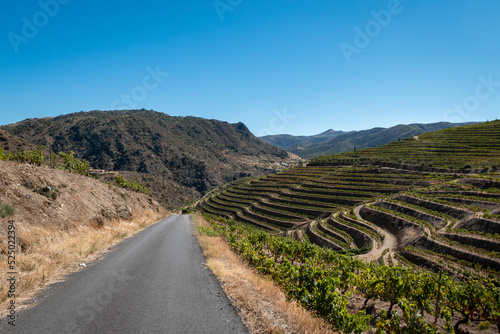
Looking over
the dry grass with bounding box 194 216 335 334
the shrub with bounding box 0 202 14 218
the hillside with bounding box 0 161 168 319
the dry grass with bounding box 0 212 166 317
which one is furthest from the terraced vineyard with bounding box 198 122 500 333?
the shrub with bounding box 0 202 14 218

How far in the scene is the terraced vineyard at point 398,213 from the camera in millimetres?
20628

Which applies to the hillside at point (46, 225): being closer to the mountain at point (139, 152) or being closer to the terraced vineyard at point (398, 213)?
the terraced vineyard at point (398, 213)

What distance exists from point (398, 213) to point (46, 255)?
37570 millimetres

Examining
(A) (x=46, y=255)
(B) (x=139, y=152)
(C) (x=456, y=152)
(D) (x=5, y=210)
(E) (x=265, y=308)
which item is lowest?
(C) (x=456, y=152)

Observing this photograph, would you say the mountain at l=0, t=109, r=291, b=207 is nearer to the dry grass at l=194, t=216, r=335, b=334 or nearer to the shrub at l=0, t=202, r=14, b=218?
the shrub at l=0, t=202, r=14, b=218

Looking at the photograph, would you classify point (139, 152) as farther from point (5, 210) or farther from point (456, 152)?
point (456, 152)

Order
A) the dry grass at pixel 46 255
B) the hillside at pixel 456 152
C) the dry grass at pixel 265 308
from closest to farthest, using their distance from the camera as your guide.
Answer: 1. the dry grass at pixel 265 308
2. the dry grass at pixel 46 255
3. the hillside at pixel 456 152

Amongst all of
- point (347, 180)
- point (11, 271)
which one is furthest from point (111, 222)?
point (347, 180)

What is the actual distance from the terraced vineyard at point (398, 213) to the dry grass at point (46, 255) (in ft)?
37.5

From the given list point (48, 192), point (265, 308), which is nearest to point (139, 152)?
point (48, 192)

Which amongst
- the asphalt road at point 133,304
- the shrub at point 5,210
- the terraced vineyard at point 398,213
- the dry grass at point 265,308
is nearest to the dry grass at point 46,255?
the asphalt road at point 133,304

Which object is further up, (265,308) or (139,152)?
(139,152)

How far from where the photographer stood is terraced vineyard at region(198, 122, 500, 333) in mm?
20628

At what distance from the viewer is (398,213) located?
33.2 meters
